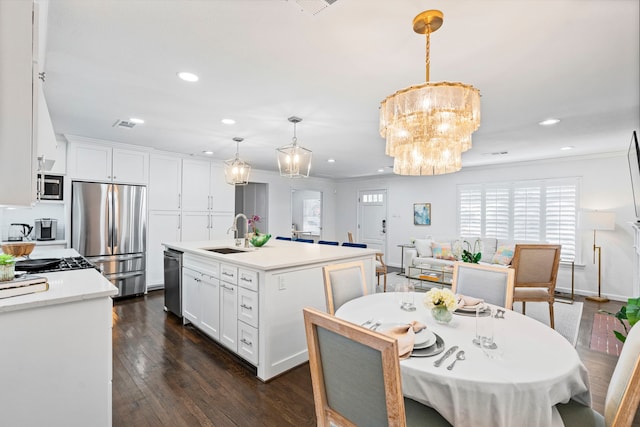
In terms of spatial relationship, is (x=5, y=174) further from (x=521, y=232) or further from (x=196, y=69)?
(x=521, y=232)

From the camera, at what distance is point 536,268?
12.0 feet

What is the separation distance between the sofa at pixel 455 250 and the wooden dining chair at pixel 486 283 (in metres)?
3.26

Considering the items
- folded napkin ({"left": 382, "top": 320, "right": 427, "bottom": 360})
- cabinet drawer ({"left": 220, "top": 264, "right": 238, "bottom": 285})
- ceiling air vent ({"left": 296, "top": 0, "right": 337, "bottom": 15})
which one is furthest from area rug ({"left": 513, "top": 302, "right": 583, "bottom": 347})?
ceiling air vent ({"left": 296, "top": 0, "right": 337, "bottom": 15})

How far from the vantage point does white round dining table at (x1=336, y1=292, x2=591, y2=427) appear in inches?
42.8

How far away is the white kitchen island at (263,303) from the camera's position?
247 centimetres

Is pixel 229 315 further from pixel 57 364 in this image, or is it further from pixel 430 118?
pixel 430 118

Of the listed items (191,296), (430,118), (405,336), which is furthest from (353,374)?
(191,296)

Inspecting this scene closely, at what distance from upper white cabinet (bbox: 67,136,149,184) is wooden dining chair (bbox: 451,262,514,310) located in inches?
193

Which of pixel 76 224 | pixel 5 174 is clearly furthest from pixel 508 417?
pixel 76 224

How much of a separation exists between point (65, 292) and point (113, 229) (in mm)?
3557

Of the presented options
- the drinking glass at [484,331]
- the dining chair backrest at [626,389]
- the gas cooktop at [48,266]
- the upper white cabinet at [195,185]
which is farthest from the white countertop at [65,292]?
the upper white cabinet at [195,185]

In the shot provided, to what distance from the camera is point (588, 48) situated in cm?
191

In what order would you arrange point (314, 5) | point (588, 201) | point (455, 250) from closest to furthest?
point (314, 5)
point (588, 201)
point (455, 250)

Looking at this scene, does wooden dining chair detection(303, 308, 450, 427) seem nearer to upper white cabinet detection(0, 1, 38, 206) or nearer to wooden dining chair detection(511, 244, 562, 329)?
upper white cabinet detection(0, 1, 38, 206)
